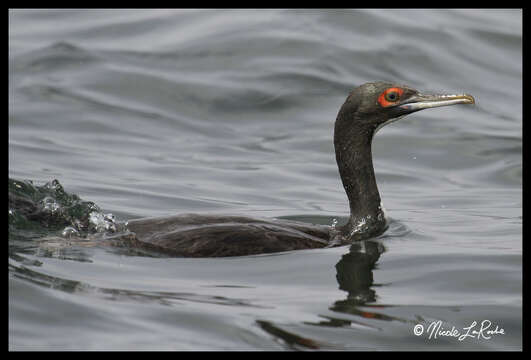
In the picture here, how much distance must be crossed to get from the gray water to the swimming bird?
125mm

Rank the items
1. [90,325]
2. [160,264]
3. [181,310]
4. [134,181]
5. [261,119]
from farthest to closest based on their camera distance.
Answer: [261,119] < [134,181] < [160,264] < [181,310] < [90,325]

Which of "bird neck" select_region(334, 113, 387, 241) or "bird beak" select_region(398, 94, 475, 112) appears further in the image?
"bird neck" select_region(334, 113, 387, 241)

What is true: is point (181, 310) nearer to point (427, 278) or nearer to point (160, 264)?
point (160, 264)

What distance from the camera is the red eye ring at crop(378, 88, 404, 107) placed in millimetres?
9000

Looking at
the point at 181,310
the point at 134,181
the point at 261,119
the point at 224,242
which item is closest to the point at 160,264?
the point at 224,242

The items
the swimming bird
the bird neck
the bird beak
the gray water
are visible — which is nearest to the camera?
the gray water

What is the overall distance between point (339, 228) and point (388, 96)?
47.3 inches

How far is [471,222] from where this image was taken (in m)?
11.1
